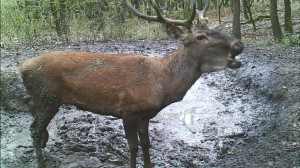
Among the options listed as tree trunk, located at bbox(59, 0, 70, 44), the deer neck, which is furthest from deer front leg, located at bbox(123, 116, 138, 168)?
tree trunk, located at bbox(59, 0, 70, 44)

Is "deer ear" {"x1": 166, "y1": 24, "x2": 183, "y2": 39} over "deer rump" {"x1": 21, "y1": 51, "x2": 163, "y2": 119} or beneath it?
over

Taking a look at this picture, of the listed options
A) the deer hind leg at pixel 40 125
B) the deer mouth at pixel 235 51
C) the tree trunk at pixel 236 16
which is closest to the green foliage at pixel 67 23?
the tree trunk at pixel 236 16

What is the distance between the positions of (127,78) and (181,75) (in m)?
0.72

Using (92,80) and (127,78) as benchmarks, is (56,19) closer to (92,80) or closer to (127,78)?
(92,80)

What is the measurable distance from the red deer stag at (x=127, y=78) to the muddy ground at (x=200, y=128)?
2.71ft

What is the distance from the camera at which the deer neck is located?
438 cm

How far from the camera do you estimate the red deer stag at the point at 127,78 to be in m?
4.27

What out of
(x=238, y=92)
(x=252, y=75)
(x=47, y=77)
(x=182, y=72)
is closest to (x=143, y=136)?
(x=182, y=72)

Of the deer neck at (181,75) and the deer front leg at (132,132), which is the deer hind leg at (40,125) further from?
the deer neck at (181,75)

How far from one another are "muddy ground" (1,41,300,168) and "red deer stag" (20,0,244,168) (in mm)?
825

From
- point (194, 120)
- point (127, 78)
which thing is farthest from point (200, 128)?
point (127, 78)

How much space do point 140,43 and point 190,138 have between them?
6.99 meters

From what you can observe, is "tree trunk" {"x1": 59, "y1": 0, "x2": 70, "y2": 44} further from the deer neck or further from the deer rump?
the deer neck

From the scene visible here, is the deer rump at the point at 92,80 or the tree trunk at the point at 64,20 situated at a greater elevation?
the tree trunk at the point at 64,20
